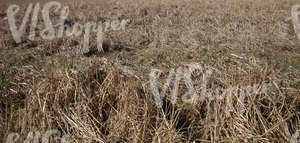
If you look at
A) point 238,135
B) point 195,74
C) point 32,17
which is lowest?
point 238,135

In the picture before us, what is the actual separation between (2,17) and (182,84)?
634 centimetres

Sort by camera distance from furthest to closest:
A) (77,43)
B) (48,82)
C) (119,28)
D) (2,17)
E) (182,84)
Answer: (2,17), (119,28), (77,43), (182,84), (48,82)

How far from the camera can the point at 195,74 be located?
102 inches

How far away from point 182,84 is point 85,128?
1.21 metres

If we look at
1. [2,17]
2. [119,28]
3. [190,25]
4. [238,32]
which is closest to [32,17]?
[2,17]

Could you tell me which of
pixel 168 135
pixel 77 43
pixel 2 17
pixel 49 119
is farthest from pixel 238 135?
pixel 2 17

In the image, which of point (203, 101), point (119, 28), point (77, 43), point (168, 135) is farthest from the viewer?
point (119, 28)

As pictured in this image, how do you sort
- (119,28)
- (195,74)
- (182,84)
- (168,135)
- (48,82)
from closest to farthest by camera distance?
1. (168,135)
2. (48,82)
3. (195,74)
4. (182,84)
5. (119,28)

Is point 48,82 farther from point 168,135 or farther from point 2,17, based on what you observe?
point 2,17

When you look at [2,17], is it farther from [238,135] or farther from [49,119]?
[238,135]

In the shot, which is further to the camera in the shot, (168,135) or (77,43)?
(77,43)

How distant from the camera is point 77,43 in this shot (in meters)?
4.79

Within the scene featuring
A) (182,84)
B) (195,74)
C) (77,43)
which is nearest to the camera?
(195,74)

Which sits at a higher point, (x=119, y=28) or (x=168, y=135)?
(x=119, y=28)
